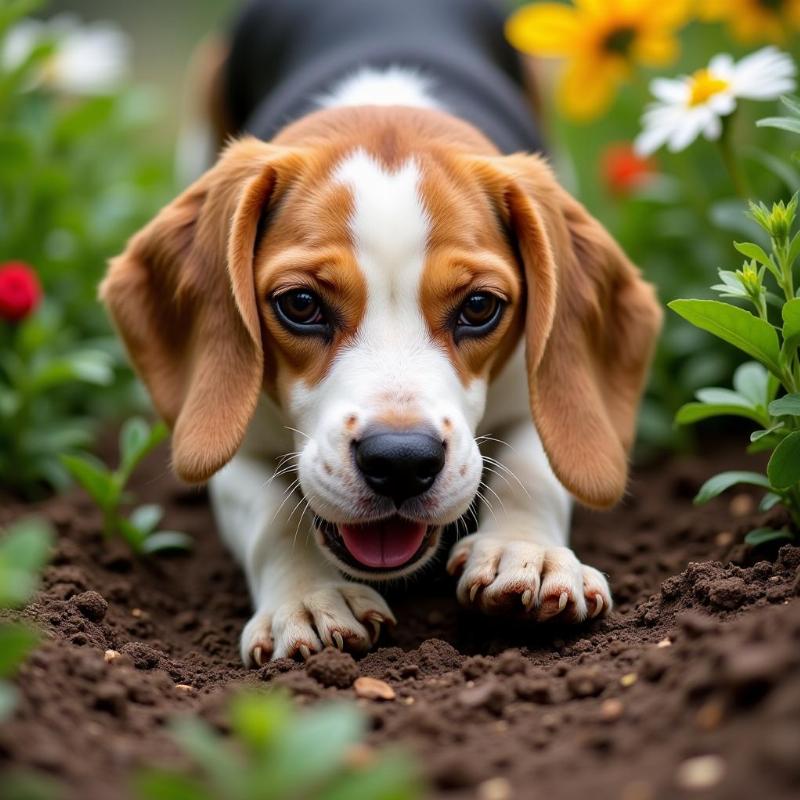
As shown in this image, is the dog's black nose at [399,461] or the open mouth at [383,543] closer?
the dog's black nose at [399,461]

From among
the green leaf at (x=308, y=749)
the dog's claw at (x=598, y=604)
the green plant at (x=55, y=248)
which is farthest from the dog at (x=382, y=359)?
the green leaf at (x=308, y=749)

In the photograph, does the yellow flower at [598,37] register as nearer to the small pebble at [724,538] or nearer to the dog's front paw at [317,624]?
the small pebble at [724,538]

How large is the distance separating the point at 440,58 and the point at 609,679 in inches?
137

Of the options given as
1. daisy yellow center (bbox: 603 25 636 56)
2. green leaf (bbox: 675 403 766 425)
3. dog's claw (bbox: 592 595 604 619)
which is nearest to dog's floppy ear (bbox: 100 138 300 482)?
dog's claw (bbox: 592 595 604 619)

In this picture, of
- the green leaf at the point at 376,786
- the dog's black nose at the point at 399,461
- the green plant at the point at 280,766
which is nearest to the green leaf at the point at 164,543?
the dog's black nose at the point at 399,461

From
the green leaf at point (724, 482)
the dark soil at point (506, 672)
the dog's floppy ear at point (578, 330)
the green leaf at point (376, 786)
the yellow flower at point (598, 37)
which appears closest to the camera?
the green leaf at point (376, 786)

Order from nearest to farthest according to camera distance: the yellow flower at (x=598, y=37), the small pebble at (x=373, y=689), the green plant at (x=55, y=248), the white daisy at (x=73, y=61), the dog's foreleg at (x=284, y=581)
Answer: the small pebble at (x=373, y=689), the dog's foreleg at (x=284, y=581), the green plant at (x=55, y=248), the yellow flower at (x=598, y=37), the white daisy at (x=73, y=61)

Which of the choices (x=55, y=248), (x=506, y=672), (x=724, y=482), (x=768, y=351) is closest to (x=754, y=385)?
(x=724, y=482)

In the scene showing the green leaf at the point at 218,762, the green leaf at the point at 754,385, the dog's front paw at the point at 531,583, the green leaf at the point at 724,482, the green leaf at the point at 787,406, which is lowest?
the dog's front paw at the point at 531,583

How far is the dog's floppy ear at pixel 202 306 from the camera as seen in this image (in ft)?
12.0

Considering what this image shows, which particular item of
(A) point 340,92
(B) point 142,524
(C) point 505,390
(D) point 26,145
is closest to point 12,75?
(D) point 26,145

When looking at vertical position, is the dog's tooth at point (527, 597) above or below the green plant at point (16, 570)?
below

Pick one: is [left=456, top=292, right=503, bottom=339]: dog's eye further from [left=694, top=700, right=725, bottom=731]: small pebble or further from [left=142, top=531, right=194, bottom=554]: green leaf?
[left=694, top=700, right=725, bottom=731]: small pebble

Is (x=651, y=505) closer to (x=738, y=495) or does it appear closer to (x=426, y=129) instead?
(x=738, y=495)
